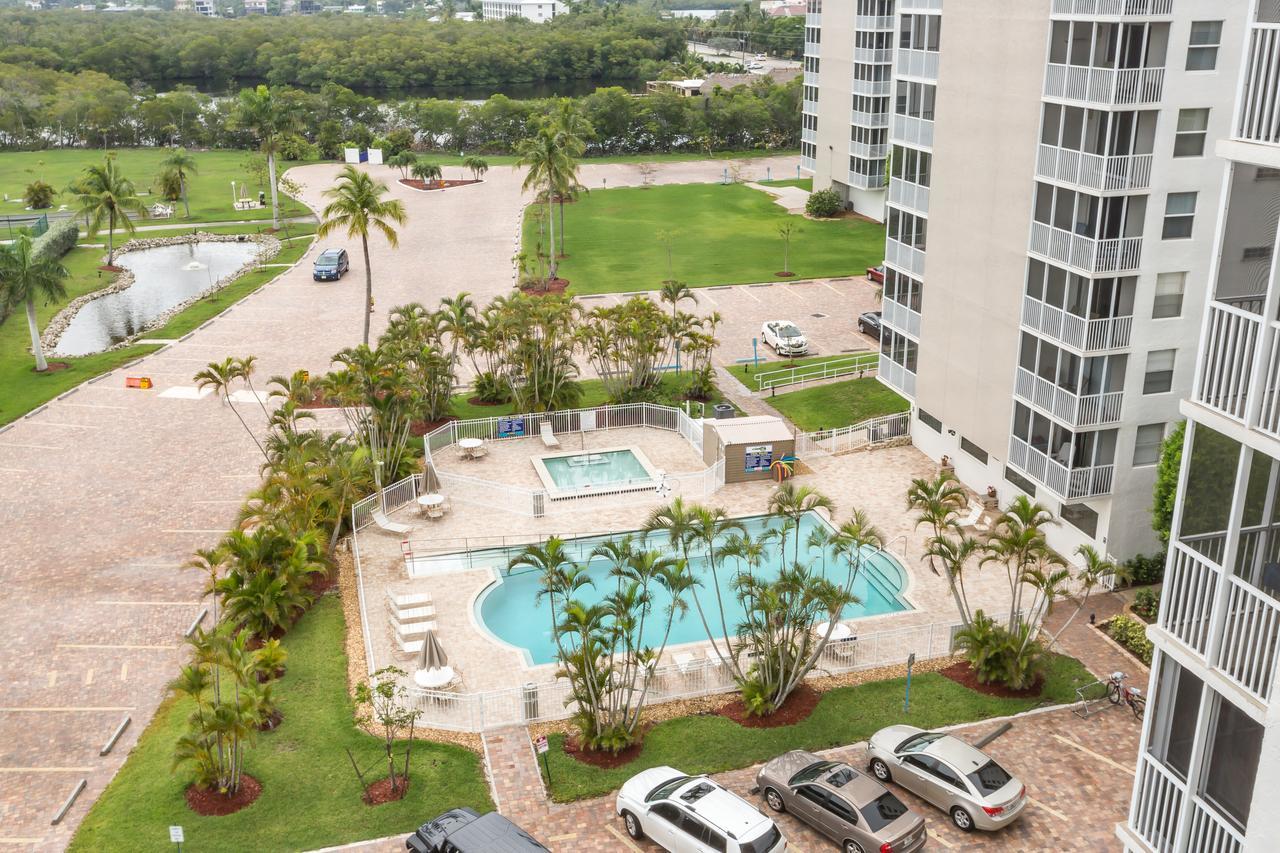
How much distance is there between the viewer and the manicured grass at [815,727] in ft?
78.7

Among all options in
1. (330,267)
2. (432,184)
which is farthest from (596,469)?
(432,184)

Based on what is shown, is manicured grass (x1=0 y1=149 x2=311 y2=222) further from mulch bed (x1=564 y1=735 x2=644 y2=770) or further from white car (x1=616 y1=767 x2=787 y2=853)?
white car (x1=616 y1=767 x2=787 y2=853)

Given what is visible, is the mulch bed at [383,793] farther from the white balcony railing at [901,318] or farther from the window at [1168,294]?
the white balcony railing at [901,318]

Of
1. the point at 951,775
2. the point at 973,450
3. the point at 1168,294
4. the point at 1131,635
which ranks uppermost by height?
the point at 1168,294

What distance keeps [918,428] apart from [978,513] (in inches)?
242

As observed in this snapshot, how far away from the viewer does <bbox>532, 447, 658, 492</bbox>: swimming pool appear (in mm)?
37938

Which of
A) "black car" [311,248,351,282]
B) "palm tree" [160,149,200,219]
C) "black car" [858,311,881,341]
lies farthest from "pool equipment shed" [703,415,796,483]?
"palm tree" [160,149,200,219]

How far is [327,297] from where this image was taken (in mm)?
62344

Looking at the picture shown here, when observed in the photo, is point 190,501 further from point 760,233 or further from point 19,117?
point 19,117

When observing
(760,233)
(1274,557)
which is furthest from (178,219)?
(1274,557)

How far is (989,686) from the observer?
87.4 ft

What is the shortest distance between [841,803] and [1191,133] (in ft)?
60.4

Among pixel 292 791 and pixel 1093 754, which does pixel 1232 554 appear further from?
pixel 292 791

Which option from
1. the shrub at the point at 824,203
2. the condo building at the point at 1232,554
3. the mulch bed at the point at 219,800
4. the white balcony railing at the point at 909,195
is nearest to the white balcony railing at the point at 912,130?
the white balcony railing at the point at 909,195
